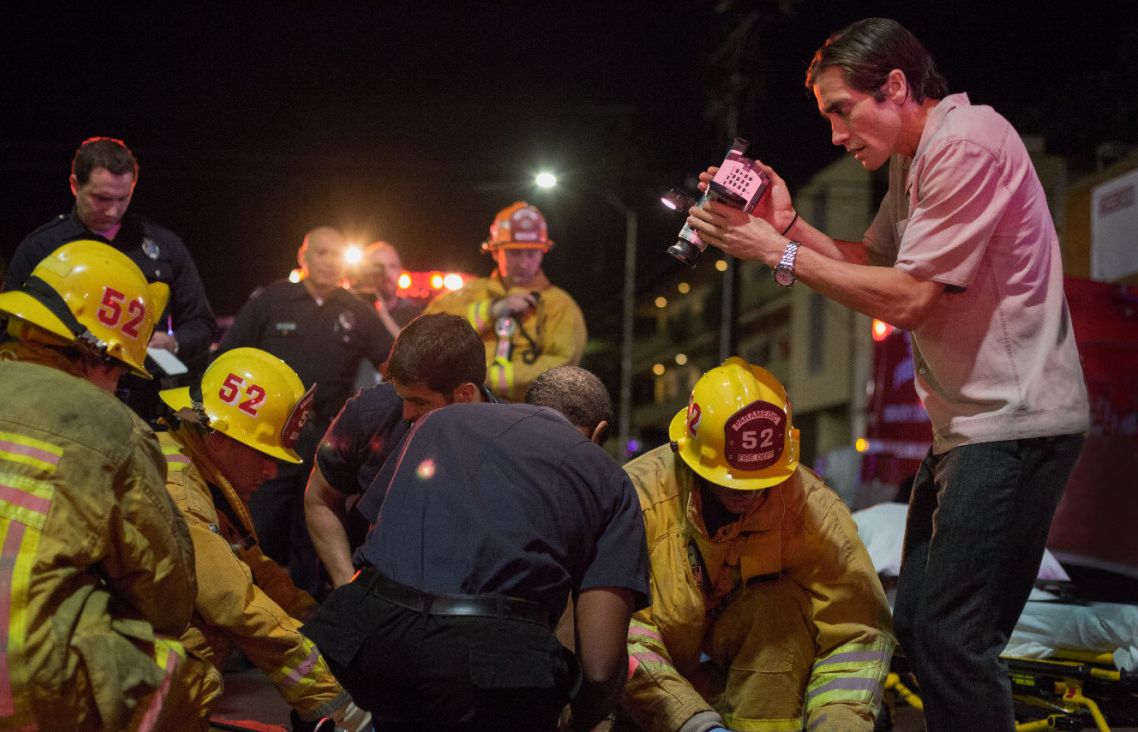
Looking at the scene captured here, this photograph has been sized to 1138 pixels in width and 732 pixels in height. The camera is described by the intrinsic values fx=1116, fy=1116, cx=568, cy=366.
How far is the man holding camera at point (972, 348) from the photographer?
2773 millimetres

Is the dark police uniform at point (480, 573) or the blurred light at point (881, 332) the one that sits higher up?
the blurred light at point (881, 332)

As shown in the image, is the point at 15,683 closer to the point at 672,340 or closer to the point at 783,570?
the point at 783,570

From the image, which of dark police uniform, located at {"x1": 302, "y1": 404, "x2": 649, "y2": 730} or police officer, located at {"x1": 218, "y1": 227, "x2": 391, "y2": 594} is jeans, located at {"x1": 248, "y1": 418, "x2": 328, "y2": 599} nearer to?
police officer, located at {"x1": 218, "y1": 227, "x2": 391, "y2": 594}

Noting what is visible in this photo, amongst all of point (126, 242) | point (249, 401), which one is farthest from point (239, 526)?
point (126, 242)

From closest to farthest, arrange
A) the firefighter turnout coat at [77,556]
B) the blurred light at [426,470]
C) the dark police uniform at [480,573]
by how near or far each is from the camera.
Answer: the firefighter turnout coat at [77,556], the dark police uniform at [480,573], the blurred light at [426,470]

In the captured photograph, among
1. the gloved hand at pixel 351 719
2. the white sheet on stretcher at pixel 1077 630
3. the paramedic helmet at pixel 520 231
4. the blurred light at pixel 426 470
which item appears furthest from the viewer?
the paramedic helmet at pixel 520 231

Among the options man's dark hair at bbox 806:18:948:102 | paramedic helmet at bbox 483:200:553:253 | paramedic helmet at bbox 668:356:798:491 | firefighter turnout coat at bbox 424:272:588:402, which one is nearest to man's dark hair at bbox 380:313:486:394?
paramedic helmet at bbox 668:356:798:491

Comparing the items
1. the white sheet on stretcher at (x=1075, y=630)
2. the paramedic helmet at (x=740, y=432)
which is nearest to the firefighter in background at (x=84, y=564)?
the paramedic helmet at (x=740, y=432)

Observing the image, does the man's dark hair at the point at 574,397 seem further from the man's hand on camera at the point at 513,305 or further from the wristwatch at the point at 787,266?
the man's hand on camera at the point at 513,305

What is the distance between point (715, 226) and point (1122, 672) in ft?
8.96

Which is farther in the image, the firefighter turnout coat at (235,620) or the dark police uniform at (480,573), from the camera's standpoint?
the firefighter turnout coat at (235,620)

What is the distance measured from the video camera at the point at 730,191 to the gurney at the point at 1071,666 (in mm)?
2064

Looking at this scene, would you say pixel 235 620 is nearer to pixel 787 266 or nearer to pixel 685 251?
pixel 685 251

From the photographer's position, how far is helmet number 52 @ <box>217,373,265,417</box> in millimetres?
3898
